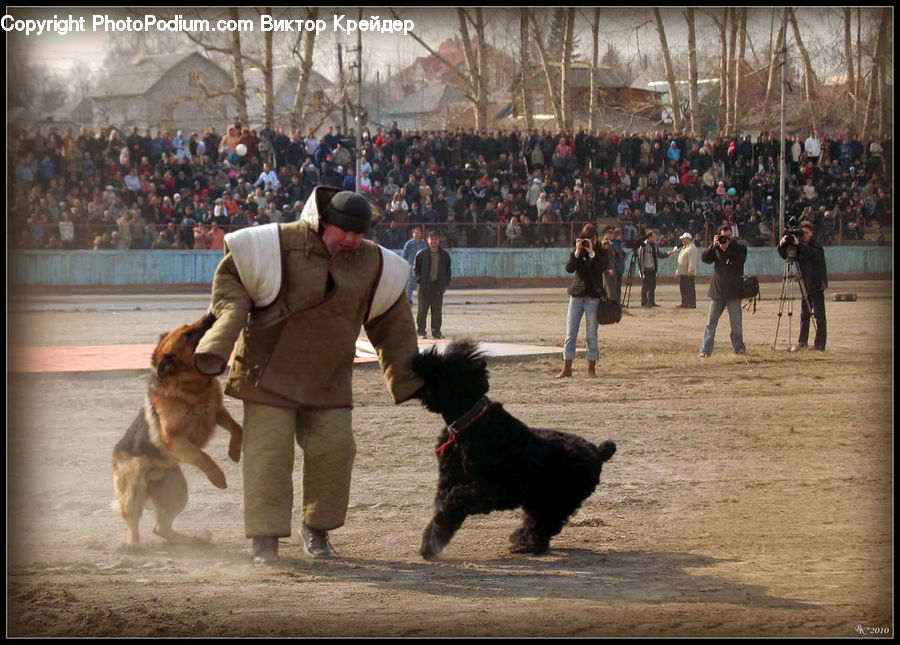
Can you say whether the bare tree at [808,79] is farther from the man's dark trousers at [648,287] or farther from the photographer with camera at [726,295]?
the man's dark trousers at [648,287]

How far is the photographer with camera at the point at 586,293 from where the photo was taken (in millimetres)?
12969

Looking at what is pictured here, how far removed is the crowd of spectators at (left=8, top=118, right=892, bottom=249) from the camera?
25.2 metres

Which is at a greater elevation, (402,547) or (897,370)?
(897,370)

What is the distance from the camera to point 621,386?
1222 centimetres

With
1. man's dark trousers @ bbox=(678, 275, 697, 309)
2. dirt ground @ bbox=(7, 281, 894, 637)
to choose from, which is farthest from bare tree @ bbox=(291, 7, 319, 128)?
dirt ground @ bbox=(7, 281, 894, 637)

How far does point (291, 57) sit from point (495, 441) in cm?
1949

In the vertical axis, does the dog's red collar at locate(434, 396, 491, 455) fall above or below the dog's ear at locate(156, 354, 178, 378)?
below

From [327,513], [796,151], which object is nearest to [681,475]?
[327,513]

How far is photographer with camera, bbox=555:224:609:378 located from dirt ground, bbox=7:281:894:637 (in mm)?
839

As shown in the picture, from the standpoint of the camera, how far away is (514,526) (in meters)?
6.61

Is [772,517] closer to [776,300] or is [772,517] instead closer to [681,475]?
[681,475]

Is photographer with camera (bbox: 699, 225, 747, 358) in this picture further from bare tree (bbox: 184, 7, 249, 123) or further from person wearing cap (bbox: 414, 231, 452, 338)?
bare tree (bbox: 184, 7, 249, 123)

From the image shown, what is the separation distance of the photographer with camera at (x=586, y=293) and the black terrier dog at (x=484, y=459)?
720cm

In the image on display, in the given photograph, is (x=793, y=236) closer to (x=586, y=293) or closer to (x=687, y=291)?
(x=586, y=293)
